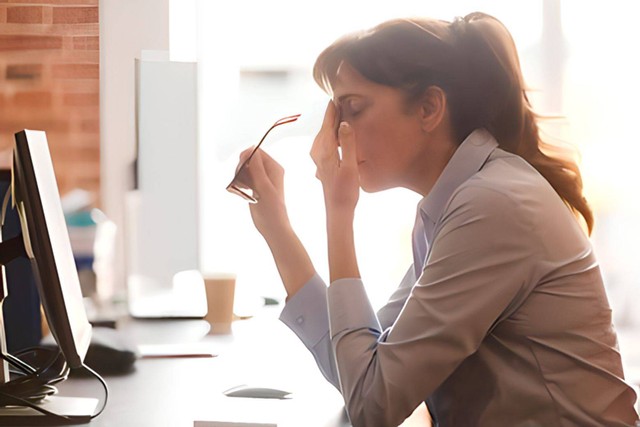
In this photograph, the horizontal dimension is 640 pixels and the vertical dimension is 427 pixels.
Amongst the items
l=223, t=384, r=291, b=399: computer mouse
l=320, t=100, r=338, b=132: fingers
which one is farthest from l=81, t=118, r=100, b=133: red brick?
l=320, t=100, r=338, b=132: fingers

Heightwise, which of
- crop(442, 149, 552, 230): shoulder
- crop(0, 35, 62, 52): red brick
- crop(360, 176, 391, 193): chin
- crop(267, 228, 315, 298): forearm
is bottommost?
crop(267, 228, 315, 298): forearm

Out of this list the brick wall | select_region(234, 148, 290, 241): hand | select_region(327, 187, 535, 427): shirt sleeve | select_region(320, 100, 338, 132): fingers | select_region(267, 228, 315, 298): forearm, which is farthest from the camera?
the brick wall

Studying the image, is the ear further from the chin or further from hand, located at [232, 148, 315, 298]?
hand, located at [232, 148, 315, 298]

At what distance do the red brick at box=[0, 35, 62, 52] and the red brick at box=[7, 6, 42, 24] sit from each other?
0.05 metres

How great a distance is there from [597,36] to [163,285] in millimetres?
1523

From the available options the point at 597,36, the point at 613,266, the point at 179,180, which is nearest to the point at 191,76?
the point at 179,180

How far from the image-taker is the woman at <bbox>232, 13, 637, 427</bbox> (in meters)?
1.11

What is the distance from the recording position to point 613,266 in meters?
2.66

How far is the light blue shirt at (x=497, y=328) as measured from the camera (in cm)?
110

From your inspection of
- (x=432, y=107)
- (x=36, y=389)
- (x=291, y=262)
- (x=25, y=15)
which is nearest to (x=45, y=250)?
(x=36, y=389)

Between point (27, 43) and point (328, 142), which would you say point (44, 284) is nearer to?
point (328, 142)

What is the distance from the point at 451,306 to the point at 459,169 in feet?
0.83

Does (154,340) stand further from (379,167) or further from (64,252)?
(379,167)

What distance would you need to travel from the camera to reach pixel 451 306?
1100mm
